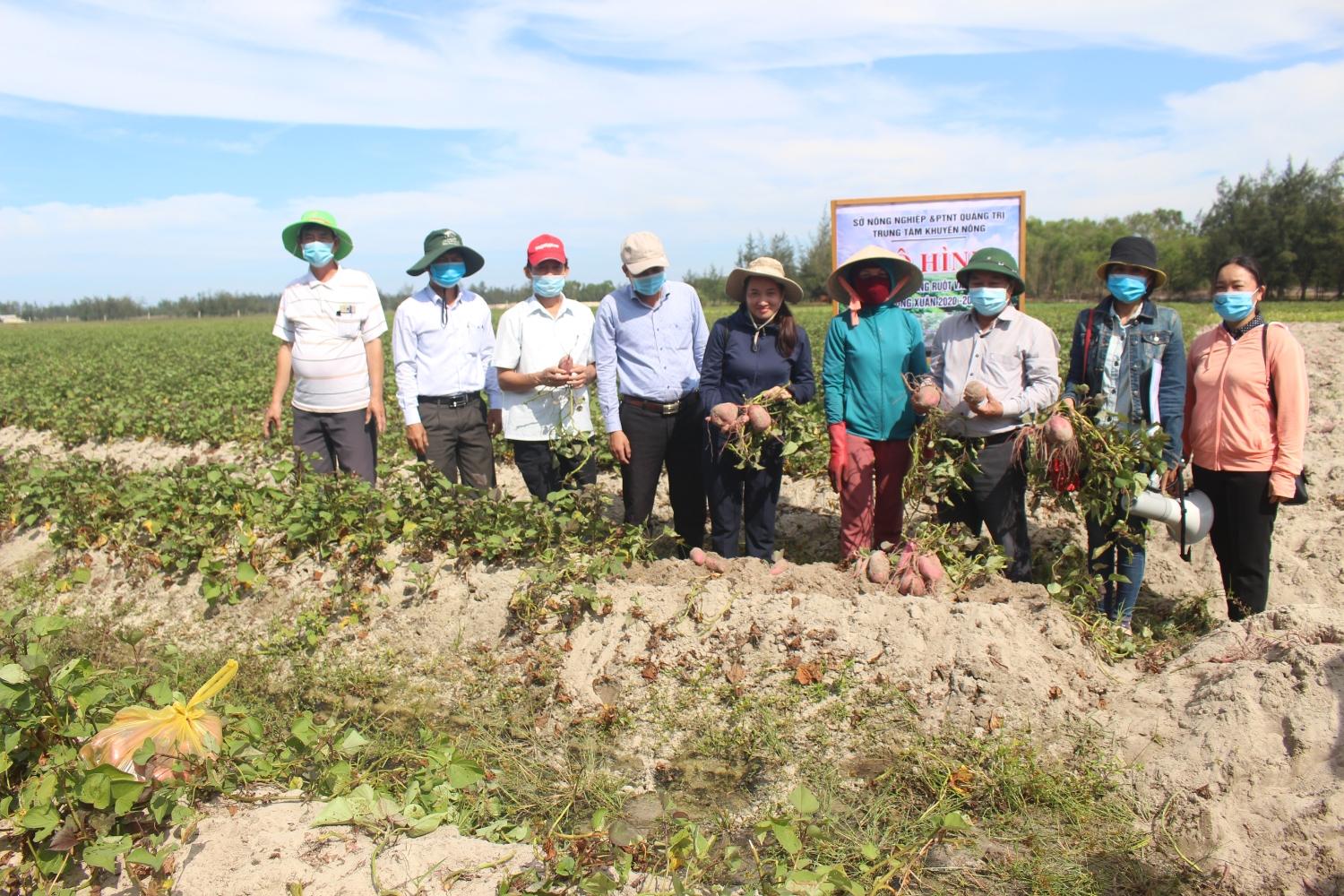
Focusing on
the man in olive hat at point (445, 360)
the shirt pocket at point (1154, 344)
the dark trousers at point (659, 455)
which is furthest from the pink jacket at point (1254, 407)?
the man in olive hat at point (445, 360)

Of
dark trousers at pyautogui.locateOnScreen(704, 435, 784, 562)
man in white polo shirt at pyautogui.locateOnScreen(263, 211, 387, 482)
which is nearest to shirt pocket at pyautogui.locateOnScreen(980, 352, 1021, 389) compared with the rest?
dark trousers at pyautogui.locateOnScreen(704, 435, 784, 562)

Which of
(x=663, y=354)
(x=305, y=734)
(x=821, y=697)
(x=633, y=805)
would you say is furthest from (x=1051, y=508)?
(x=305, y=734)

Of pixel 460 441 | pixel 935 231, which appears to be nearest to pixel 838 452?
pixel 935 231

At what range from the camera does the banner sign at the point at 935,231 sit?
570cm

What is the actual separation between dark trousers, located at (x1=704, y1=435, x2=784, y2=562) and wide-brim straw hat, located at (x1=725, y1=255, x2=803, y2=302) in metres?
0.82

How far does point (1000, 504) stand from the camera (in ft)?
14.2

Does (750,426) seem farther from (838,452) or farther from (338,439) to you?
(338,439)

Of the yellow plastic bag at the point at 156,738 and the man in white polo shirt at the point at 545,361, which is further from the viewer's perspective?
the man in white polo shirt at the point at 545,361

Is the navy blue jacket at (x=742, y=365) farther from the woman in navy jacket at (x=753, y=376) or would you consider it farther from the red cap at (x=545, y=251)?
the red cap at (x=545, y=251)

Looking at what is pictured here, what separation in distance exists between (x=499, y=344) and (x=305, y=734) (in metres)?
2.44

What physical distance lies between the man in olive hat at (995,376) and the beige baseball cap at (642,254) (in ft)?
4.98

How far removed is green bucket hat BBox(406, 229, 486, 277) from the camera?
16.6 feet

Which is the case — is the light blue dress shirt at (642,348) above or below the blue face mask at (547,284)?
below

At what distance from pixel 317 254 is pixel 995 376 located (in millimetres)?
3883
